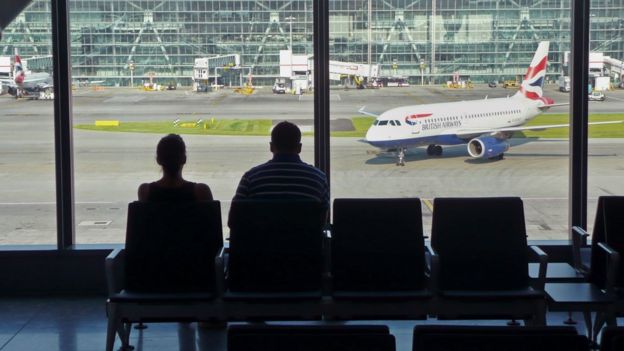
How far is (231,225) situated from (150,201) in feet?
1.57

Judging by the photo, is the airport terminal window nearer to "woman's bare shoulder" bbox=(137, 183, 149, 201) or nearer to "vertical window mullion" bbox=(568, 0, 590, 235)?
"vertical window mullion" bbox=(568, 0, 590, 235)

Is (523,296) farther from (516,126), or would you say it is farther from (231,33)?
(516,126)

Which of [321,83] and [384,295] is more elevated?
[321,83]

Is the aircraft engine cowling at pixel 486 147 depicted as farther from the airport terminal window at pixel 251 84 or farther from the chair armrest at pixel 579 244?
the chair armrest at pixel 579 244

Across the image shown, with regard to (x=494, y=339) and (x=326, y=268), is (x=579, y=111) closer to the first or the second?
(x=326, y=268)

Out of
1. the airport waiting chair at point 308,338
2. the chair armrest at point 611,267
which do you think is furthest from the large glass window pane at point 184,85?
the airport waiting chair at point 308,338

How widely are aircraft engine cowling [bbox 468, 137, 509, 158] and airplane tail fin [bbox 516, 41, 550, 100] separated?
577 millimetres

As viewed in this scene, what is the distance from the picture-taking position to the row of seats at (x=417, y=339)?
6.97ft

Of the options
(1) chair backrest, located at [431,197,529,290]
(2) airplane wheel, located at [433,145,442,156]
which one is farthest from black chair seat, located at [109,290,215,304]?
(2) airplane wheel, located at [433,145,442,156]

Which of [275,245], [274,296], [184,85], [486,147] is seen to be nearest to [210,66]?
[184,85]

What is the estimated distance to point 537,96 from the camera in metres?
6.76

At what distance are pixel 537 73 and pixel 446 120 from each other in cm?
116

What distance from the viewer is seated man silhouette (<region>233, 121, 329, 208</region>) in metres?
4.52

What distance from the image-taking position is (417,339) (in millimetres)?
2145
